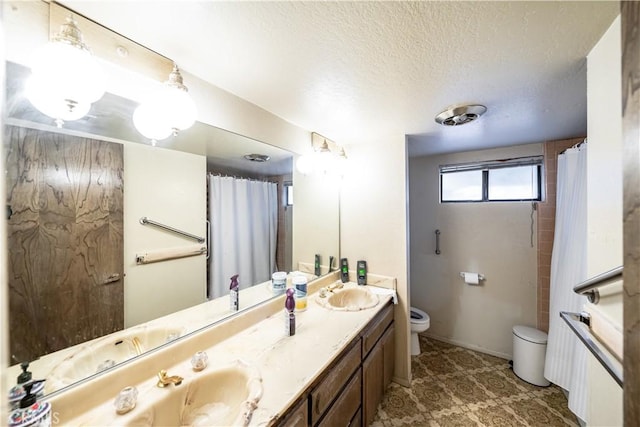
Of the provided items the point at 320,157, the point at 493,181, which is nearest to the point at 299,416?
the point at 320,157

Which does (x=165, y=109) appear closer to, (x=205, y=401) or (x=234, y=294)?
(x=234, y=294)

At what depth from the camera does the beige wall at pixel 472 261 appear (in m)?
2.32

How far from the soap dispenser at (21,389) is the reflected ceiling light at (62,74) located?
77 cm

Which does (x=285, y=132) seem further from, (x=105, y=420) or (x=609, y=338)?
(x=609, y=338)

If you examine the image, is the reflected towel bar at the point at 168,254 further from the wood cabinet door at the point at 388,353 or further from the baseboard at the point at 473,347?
the baseboard at the point at 473,347

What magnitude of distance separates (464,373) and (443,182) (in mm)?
1960

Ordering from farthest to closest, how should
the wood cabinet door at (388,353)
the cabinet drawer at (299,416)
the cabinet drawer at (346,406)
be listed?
1. the wood cabinet door at (388,353)
2. the cabinet drawer at (346,406)
3. the cabinet drawer at (299,416)

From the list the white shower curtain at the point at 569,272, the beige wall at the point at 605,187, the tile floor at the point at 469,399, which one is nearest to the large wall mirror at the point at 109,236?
the tile floor at the point at 469,399

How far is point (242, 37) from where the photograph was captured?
2.91ft

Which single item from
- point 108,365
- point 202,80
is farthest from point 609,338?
point 202,80

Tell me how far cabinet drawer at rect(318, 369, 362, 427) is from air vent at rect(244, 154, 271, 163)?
1422mm

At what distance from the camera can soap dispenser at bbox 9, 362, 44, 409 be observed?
62 cm

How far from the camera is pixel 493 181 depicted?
2.52 metres

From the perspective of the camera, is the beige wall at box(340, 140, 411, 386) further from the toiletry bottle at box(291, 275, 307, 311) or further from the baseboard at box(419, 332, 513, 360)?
the baseboard at box(419, 332, 513, 360)
